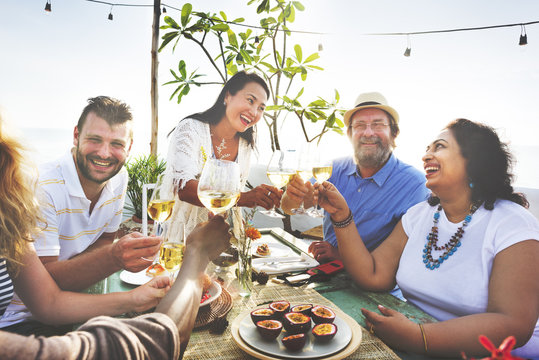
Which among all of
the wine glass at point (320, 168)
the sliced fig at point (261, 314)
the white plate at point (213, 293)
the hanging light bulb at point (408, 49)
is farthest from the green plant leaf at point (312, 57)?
the sliced fig at point (261, 314)

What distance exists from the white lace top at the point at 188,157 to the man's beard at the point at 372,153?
46.5 inches

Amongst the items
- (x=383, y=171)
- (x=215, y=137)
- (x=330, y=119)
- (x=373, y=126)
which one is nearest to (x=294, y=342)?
(x=383, y=171)

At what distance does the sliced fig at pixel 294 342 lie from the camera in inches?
34.4

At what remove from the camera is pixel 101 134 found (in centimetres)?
164

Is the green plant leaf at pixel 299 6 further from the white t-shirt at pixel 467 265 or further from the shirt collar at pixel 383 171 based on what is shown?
the white t-shirt at pixel 467 265

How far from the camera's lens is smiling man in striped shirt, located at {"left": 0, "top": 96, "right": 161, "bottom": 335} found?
4.16 feet

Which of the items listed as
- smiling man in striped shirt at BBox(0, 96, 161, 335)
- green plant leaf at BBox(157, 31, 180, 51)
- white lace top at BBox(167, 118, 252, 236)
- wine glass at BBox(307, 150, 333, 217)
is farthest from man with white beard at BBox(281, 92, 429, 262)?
green plant leaf at BBox(157, 31, 180, 51)

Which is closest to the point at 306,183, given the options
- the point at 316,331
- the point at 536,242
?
the point at 316,331

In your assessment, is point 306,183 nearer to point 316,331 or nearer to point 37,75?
point 316,331

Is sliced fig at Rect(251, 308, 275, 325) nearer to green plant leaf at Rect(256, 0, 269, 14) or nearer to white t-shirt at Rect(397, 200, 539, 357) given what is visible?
white t-shirt at Rect(397, 200, 539, 357)

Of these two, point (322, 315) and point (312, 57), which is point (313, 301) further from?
point (312, 57)

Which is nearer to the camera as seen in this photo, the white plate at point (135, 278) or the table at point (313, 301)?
the table at point (313, 301)

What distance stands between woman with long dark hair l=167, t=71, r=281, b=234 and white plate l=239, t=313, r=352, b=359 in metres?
1.30

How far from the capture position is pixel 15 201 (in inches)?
45.4
